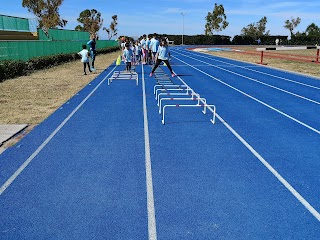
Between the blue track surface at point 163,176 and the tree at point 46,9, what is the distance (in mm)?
42281

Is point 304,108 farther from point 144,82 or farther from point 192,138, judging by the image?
point 144,82

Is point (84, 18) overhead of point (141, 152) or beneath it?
overhead

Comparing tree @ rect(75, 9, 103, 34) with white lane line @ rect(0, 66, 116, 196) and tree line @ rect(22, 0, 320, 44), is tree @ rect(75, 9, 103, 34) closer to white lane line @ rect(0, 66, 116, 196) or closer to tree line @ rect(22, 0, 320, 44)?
→ tree line @ rect(22, 0, 320, 44)

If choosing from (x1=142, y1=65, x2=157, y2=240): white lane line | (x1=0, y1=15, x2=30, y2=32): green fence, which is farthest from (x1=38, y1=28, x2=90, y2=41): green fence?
(x1=142, y1=65, x2=157, y2=240): white lane line

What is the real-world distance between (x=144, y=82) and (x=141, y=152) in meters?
9.76

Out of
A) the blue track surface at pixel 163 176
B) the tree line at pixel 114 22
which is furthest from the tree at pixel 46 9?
the blue track surface at pixel 163 176

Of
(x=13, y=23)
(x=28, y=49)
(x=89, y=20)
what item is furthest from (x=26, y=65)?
(x=89, y=20)

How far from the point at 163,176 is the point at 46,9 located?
48936 mm

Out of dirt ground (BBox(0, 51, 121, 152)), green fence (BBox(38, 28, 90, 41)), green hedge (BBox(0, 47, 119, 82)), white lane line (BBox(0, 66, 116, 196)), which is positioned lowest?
white lane line (BBox(0, 66, 116, 196))

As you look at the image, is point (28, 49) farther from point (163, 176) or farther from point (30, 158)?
point (163, 176)

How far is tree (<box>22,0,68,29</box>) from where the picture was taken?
156 feet

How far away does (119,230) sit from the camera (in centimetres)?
394

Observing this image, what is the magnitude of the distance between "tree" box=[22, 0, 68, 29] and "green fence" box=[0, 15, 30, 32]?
474 inches

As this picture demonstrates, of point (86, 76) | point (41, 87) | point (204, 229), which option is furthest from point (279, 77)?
point (204, 229)
